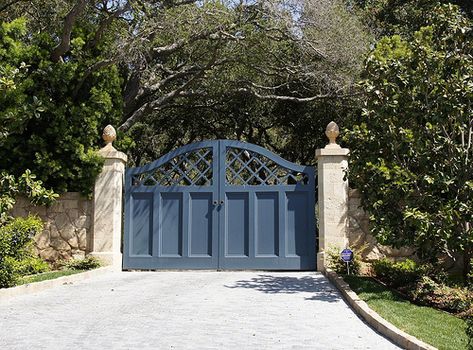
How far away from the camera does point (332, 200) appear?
11234mm

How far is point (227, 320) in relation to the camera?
21.4ft

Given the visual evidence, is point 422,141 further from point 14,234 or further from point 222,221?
point 14,234

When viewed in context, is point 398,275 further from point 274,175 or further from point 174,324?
point 174,324

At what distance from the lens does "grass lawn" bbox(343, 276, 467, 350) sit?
A: 18.1ft

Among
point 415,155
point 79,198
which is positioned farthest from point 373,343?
point 79,198

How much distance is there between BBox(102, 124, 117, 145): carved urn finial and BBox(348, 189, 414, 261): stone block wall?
514 centimetres

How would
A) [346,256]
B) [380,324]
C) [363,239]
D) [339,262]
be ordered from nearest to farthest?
[380,324]
[346,256]
[339,262]
[363,239]

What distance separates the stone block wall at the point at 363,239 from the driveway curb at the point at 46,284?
16.3 feet

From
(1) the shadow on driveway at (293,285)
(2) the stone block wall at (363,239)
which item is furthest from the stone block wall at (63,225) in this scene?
(2) the stone block wall at (363,239)

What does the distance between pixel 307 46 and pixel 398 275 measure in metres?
6.37

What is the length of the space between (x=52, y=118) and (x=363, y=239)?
6836 mm

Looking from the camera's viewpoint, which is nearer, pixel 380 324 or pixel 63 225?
pixel 380 324

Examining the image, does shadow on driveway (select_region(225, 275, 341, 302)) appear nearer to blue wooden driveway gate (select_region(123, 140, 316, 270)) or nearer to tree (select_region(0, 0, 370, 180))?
blue wooden driveway gate (select_region(123, 140, 316, 270))

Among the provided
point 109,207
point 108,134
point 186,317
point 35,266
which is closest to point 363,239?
point 109,207
